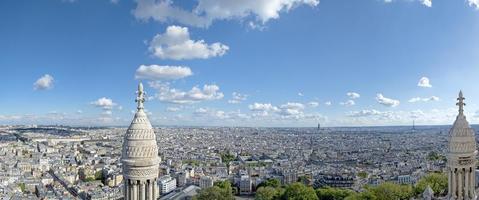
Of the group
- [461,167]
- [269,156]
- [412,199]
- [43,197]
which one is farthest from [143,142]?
Result: [269,156]

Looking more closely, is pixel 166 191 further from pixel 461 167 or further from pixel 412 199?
pixel 461 167

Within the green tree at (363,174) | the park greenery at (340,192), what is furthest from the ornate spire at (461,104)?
the green tree at (363,174)

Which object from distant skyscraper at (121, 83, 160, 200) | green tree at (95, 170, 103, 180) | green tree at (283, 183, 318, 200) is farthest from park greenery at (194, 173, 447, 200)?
distant skyscraper at (121, 83, 160, 200)

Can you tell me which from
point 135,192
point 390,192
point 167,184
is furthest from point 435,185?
point 135,192

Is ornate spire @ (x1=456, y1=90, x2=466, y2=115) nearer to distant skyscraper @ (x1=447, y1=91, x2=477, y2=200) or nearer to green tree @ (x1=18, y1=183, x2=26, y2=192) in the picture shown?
distant skyscraper @ (x1=447, y1=91, x2=477, y2=200)

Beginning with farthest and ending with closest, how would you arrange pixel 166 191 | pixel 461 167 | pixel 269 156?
pixel 269 156 < pixel 166 191 < pixel 461 167

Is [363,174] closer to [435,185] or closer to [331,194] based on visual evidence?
[435,185]
